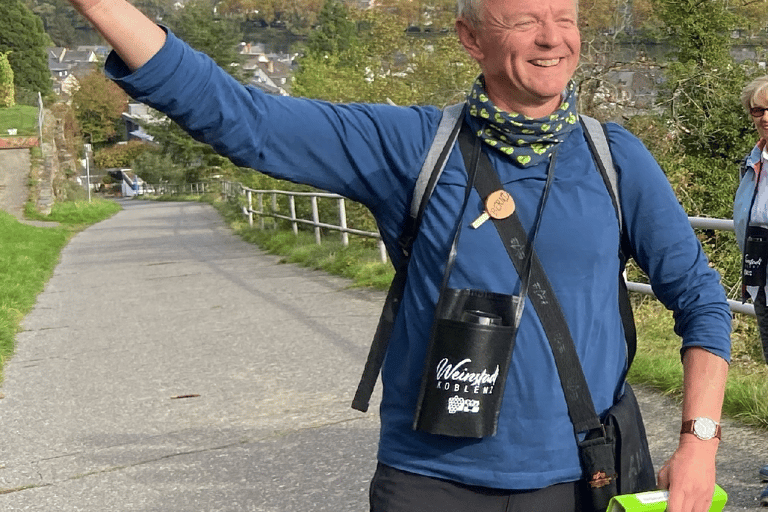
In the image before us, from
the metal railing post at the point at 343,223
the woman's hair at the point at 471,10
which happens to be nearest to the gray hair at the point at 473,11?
the woman's hair at the point at 471,10

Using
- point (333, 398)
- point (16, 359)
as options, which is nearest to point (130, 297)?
point (16, 359)

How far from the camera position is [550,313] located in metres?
2.06

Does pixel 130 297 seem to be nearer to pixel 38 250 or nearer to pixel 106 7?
pixel 38 250

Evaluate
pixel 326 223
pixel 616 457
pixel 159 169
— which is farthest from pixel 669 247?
pixel 159 169

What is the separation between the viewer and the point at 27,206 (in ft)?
116

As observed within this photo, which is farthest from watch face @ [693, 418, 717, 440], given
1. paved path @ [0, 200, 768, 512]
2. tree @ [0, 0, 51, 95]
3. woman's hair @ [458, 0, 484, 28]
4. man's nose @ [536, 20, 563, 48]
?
tree @ [0, 0, 51, 95]

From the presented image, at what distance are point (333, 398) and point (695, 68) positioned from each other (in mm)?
11136

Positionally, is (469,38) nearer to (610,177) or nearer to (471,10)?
(471,10)

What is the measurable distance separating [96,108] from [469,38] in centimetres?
11783

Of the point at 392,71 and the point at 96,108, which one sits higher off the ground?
the point at 96,108

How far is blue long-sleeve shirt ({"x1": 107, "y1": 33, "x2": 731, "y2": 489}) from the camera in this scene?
2.06 metres

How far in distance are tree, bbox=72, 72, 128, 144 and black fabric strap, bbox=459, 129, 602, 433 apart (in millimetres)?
110043

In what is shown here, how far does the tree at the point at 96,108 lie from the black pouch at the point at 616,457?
11006cm

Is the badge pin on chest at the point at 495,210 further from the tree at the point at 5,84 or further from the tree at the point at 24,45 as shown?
the tree at the point at 24,45
